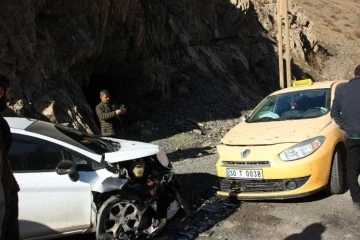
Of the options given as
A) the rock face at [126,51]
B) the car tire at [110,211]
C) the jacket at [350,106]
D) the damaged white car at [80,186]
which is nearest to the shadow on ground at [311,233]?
the jacket at [350,106]

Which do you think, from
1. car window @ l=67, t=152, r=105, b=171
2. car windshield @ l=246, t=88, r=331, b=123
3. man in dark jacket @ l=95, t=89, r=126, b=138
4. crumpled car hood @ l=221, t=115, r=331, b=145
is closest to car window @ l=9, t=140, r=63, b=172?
car window @ l=67, t=152, r=105, b=171

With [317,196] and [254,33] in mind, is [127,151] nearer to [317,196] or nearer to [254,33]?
[317,196]

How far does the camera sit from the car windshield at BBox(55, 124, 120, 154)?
532 centimetres

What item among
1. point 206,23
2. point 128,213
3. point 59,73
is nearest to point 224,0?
point 206,23

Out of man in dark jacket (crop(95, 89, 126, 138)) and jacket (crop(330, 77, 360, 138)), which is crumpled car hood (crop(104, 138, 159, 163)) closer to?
man in dark jacket (crop(95, 89, 126, 138))

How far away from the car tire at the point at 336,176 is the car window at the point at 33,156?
3624 millimetres

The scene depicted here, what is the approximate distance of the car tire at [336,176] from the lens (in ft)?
19.7

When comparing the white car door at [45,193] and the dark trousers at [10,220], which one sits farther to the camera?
the white car door at [45,193]

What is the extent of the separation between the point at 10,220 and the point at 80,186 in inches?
55.5

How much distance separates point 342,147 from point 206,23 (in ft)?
50.6

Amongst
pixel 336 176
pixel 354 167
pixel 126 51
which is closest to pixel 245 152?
pixel 336 176

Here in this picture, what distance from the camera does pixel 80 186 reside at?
189 inches

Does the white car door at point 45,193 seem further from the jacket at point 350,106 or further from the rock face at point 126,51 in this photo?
the rock face at point 126,51

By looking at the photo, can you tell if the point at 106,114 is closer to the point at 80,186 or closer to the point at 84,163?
the point at 84,163
